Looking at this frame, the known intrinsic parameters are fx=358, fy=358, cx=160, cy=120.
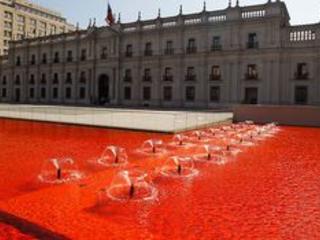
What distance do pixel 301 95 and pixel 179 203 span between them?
123ft

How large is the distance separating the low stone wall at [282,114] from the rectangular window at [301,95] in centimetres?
1271

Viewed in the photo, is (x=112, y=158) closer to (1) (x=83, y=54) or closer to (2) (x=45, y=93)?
(1) (x=83, y=54)

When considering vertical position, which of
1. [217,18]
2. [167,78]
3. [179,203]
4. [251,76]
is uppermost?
[217,18]

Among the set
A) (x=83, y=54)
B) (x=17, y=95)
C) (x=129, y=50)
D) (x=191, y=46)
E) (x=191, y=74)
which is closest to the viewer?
(x=191, y=74)

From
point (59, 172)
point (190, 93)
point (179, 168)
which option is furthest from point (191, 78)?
point (59, 172)

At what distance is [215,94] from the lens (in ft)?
156

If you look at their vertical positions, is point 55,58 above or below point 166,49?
above

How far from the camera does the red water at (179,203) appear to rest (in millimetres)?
6695

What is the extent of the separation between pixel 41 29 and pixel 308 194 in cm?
10067

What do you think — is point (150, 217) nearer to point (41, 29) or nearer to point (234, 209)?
point (234, 209)

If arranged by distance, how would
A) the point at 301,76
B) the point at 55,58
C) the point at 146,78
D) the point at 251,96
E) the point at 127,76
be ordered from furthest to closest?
the point at 55,58
the point at 127,76
the point at 146,78
the point at 251,96
the point at 301,76

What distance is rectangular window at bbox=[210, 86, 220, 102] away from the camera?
47.4 meters

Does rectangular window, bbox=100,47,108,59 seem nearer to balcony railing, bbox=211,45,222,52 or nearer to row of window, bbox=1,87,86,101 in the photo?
row of window, bbox=1,87,86,101

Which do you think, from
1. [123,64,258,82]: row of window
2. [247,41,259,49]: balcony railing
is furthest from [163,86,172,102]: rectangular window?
[247,41,259,49]: balcony railing
